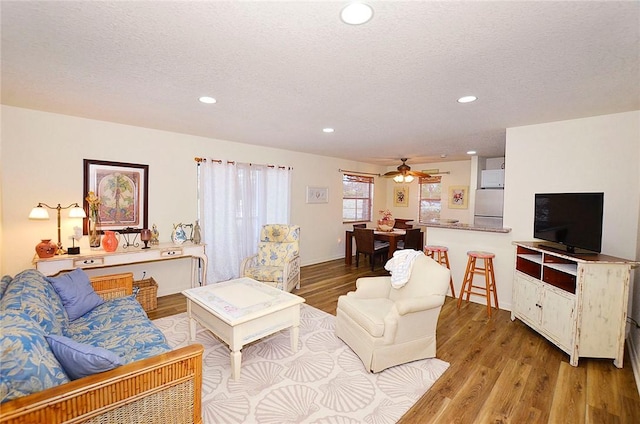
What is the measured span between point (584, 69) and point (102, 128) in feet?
15.8

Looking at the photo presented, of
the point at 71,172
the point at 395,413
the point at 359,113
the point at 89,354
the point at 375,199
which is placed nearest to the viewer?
the point at 89,354

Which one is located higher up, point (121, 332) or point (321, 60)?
A: point (321, 60)

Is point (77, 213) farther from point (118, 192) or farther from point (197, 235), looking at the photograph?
point (197, 235)

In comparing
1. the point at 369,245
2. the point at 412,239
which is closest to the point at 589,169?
the point at 412,239

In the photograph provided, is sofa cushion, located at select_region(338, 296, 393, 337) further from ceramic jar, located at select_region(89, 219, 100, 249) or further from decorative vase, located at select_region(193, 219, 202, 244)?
ceramic jar, located at select_region(89, 219, 100, 249)

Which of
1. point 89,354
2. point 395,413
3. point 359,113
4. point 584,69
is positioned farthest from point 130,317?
point 584,69

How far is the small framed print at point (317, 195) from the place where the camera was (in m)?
6.04

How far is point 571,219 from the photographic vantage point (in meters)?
2.88

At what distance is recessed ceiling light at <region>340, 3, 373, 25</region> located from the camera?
137 centimetres

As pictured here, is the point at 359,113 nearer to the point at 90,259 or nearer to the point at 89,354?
the point at 89,354

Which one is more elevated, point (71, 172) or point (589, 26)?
point (589, 26)

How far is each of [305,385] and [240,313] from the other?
0.76m

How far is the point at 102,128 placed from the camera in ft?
11.8

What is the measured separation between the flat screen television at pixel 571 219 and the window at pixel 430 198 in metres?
3.75
